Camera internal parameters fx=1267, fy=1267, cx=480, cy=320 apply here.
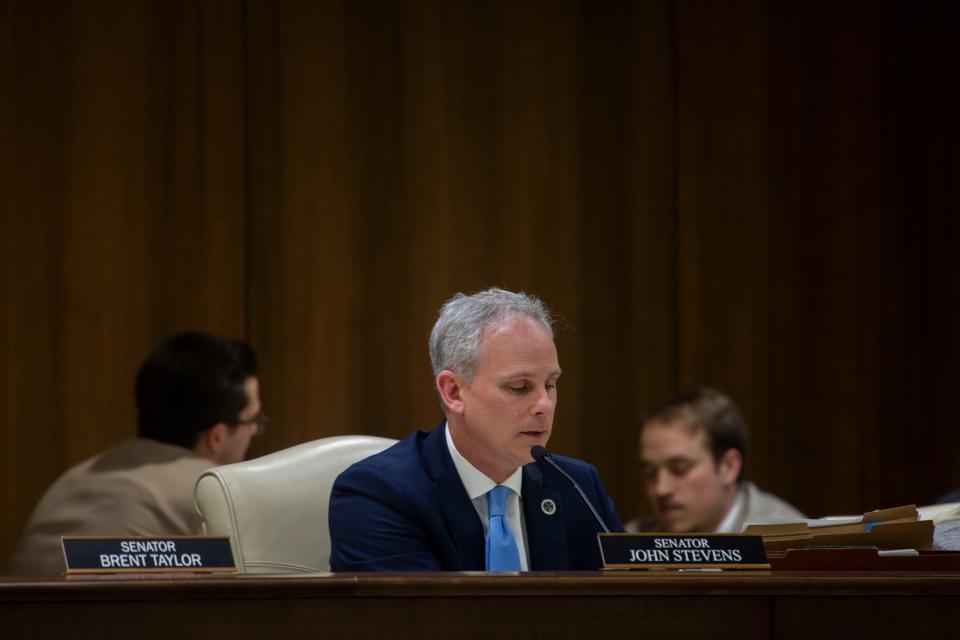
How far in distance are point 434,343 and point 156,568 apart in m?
0.88

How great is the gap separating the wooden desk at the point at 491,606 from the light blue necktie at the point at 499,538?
496 millimetres

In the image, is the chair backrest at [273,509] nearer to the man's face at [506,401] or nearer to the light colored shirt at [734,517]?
the man's face at [506,401]

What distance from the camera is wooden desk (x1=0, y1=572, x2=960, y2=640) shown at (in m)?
1.56

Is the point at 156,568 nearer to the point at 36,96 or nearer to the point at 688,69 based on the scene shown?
the point at 36,96

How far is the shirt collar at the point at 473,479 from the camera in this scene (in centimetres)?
231

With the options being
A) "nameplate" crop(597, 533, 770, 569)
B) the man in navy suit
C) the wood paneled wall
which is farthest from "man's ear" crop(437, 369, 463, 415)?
the wood paneled wall

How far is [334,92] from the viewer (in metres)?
4.28

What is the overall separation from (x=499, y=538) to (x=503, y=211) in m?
2.32

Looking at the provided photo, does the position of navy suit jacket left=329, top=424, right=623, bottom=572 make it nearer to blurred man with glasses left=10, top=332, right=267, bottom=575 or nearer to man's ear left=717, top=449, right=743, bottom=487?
blurred man with glasses left=10, top=332, right=267, bottom=575

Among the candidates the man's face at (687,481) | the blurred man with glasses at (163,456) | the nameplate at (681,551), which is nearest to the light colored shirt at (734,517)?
the man's face at (687,481)

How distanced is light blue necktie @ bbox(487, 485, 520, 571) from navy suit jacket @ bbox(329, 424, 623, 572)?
24mm

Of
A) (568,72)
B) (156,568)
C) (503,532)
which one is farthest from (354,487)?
(568,72)

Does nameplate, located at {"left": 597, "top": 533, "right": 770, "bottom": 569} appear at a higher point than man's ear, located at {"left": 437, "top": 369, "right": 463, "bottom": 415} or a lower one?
lower

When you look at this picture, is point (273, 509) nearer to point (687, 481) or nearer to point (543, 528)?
point (543, 528)
